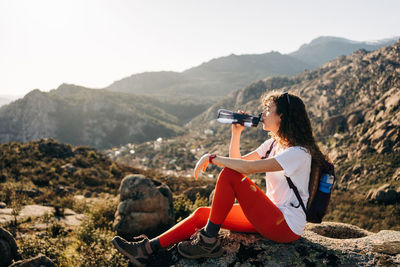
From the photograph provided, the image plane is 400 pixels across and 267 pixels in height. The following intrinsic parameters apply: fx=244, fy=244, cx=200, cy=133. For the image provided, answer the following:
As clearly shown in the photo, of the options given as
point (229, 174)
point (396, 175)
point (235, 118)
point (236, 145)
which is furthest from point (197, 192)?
point (396, 175)

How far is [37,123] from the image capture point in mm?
106250

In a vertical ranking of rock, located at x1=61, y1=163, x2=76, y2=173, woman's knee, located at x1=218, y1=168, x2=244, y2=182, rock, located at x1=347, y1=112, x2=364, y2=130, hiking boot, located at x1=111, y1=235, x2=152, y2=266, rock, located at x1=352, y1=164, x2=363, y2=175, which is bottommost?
rock, located at x1=352, y1=164, x2=363, y2=175

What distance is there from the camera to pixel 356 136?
4684 centimetres

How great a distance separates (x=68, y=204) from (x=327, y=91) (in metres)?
82.8

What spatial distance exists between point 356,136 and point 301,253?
52405 mm

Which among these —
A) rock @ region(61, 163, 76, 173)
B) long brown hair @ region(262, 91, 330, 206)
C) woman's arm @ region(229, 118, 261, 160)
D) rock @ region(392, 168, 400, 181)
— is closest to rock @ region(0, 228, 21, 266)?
woman's arm @ region(229, 118, 261, 160)

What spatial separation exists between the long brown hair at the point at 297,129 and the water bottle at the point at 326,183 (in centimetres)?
7

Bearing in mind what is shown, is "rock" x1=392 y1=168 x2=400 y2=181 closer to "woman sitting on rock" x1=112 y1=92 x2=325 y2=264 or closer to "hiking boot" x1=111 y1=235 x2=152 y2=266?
"woman sitting on rock" x1=112 y1=92 x2=325 y2=264

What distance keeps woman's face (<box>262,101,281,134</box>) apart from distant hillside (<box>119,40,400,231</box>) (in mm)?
264

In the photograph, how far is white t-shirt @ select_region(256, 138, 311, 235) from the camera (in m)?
2.78

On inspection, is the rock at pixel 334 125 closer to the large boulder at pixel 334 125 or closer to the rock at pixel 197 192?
the large boulder at pixel 334 125

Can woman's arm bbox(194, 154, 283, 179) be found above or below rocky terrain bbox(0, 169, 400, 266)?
above

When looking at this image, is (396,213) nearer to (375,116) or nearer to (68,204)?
(68,204)

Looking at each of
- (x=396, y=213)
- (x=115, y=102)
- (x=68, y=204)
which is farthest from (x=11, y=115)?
(x=396, y=213)
